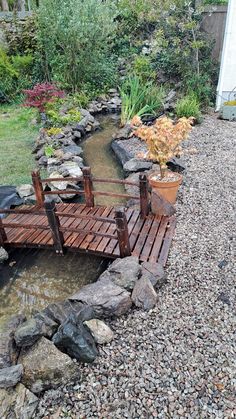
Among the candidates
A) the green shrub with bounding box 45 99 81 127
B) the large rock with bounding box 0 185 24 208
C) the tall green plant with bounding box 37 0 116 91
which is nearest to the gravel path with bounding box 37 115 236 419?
the large rock with bounding box 0 185 24 208

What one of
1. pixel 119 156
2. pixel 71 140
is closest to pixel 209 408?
pixel 119 156

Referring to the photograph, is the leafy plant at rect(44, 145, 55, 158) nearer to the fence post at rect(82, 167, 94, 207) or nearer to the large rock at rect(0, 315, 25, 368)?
the fence post at rect(82, 167, 94, 207)

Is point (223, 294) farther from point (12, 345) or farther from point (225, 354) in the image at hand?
point (12, 345)

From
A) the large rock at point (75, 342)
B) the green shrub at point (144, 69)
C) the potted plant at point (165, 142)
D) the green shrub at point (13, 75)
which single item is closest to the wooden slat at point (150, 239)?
the potted plant at point (165, 142)

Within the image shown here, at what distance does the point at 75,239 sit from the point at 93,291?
1.08 metres

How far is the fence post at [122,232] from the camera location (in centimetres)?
305

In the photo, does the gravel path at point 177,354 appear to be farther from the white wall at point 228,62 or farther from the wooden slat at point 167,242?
the white wall at point 228,62

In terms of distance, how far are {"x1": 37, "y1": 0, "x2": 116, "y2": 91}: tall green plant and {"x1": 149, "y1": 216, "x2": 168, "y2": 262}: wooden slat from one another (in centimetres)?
670

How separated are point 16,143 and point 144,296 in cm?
552

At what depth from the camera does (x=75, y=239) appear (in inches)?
146

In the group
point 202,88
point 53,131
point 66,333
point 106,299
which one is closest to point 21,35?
point 53,131

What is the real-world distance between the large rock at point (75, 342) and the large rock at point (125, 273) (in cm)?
64

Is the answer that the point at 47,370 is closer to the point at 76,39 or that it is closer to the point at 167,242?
the point at 167,242

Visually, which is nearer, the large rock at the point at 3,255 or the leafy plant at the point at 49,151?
the large rock at the point at 3,255
